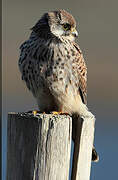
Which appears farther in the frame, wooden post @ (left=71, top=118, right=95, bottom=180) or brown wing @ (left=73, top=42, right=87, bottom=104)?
brown wing @ (left=73, top=42, right=87, bottom=104)

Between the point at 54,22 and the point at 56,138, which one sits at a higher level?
the point at 54,22

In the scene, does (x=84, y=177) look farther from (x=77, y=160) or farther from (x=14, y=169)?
(x=14, y=169)

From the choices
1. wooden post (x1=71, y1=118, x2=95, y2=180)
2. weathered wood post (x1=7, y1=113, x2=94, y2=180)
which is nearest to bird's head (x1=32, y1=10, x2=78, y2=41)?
wooden post (x1=71, y1=118, x2=95, y2=180)

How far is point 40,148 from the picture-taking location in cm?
255

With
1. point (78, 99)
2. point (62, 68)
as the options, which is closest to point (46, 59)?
point (62, 68)

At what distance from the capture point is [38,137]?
Result: 100 inches

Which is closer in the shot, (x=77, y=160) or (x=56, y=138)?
(x=56, y=138)

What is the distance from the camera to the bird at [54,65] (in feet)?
11.7

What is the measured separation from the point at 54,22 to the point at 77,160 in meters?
1.27

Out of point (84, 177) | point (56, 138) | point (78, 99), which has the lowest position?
point (84, 177)

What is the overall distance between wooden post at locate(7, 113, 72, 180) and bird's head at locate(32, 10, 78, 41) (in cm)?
117

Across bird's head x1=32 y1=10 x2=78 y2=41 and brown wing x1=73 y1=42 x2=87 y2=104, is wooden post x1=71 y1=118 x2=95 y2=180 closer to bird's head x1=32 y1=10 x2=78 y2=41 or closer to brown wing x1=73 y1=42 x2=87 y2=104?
brown wing x1=73 y1=42 x2=87 y2=104

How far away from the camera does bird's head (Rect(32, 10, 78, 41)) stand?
12.0ft

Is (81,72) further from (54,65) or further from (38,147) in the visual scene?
(38,147)
